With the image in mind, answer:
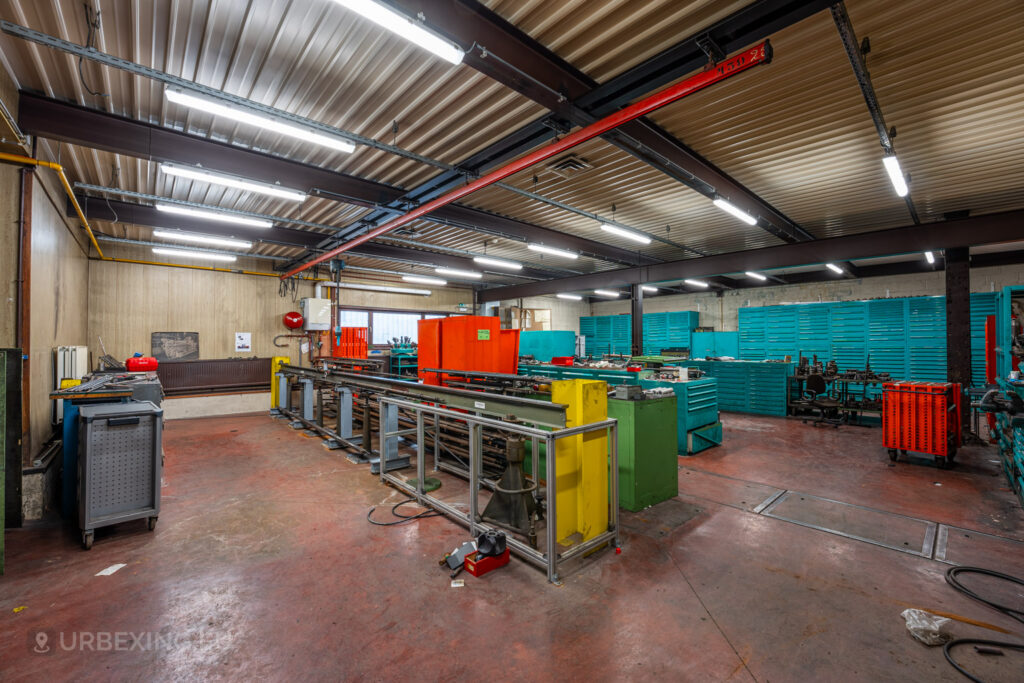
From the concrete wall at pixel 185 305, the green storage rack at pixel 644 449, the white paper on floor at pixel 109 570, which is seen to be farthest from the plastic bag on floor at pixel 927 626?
the concrete wall at pixel 185 305

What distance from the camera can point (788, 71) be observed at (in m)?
3.11

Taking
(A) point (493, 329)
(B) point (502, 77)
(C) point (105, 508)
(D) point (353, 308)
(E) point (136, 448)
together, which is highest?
(B) point (502, 77)

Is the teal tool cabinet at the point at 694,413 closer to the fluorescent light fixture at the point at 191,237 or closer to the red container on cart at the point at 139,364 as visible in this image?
the fluorescent light fixture at the point at 191,237

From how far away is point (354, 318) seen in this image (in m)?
11.2

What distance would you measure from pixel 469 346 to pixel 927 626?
441 centimetres

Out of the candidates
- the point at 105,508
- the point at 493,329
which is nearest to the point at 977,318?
the point at 493,329

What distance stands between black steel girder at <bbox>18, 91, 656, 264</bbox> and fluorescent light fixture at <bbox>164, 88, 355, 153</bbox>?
0.79 m

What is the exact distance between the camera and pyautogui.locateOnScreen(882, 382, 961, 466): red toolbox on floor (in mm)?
4695

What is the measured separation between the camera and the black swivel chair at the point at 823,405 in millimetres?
7090

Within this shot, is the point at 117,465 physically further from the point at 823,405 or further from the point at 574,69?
the point at 823,405

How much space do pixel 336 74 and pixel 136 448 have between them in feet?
11.0

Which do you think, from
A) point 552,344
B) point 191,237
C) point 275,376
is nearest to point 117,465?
point 191,237

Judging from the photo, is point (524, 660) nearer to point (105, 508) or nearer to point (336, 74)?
point (105, 508)

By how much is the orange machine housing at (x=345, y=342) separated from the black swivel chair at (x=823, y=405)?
29.7 ft
